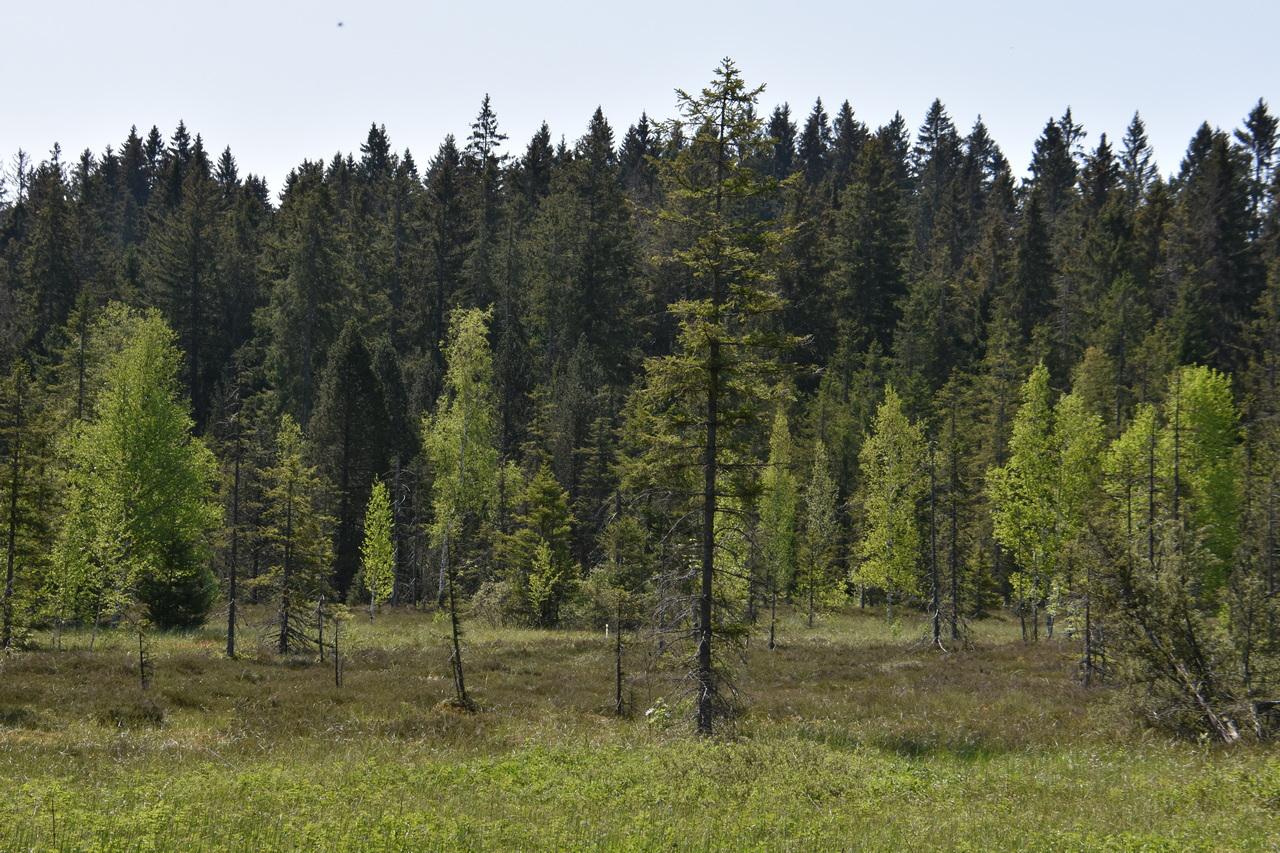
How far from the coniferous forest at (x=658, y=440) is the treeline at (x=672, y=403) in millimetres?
243

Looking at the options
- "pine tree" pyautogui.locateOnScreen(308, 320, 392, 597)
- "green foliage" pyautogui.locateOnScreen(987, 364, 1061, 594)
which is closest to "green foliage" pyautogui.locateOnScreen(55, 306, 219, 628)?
"pine tree" pyautogui.locateOnScreen(308, 320, 392, 597)

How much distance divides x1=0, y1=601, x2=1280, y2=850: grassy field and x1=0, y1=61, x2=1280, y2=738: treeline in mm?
2576

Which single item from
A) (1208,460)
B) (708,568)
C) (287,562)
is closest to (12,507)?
(287,562)

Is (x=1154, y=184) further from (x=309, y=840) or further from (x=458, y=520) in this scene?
(x=309, y=840)

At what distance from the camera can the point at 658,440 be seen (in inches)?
749

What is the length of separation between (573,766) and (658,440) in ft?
23.8

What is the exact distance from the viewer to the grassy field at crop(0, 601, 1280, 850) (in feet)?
32.1

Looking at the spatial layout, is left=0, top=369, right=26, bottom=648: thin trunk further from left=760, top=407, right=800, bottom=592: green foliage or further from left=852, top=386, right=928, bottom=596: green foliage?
left=852, top=386, right=928, bottom=596: green foliage

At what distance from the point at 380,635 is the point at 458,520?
819 centimetres

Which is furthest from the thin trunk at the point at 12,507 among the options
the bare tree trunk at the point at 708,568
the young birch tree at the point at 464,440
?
the bare tree trunk at the point at 708,568

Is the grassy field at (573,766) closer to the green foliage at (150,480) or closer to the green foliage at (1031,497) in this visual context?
the green foliage at (150,480)

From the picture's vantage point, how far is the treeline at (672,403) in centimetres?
1914

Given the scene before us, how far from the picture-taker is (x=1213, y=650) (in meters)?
17.9

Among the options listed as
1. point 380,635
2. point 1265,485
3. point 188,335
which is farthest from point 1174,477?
point 188,335
